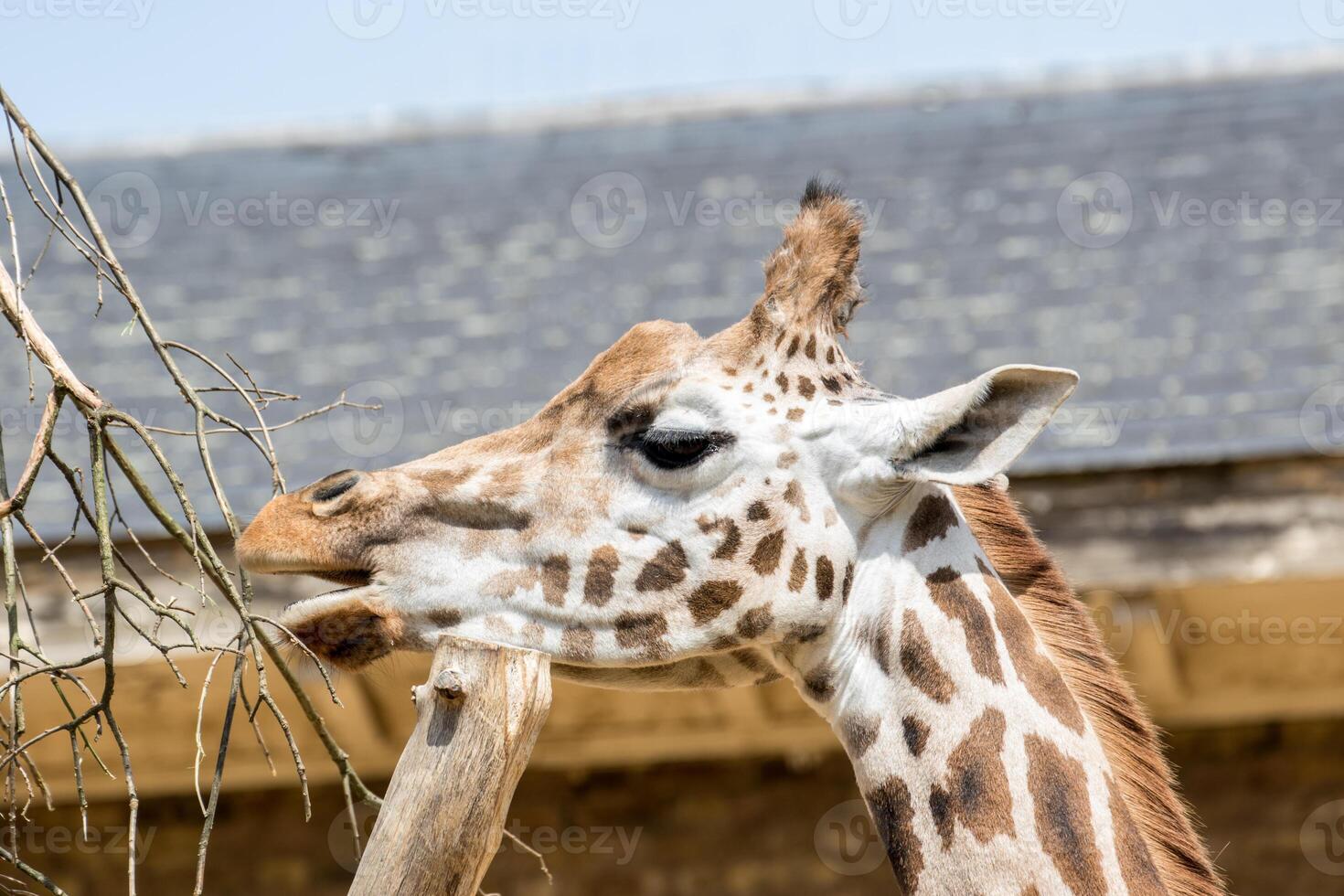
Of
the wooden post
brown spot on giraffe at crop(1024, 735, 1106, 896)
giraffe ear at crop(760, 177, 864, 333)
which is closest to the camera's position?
the wooden post

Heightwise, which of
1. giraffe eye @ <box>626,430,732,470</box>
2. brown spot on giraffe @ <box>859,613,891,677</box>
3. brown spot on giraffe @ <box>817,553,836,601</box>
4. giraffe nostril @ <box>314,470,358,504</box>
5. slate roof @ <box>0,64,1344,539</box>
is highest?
slate roof @ <box>0,64,1344,539</box>

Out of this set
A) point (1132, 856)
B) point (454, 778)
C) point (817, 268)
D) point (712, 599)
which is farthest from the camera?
point (817, 268)

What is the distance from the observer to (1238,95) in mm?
8211

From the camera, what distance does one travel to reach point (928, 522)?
2.63m

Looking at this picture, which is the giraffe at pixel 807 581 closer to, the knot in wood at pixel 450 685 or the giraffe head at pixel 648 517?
the giraffe head at pixel 648 517

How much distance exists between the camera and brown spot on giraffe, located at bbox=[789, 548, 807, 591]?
2.57 meters

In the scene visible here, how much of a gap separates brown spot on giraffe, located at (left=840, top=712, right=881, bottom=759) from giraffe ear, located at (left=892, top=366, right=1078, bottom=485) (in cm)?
41

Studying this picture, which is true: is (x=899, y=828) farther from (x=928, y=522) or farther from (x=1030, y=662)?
(x=928, y=522)

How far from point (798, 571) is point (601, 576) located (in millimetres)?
338

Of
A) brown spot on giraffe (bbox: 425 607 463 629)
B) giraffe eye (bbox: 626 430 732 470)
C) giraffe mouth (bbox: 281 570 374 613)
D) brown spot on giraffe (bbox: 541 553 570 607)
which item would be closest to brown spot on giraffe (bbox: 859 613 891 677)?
giraffe eye (bbox: 626 430 732 470)


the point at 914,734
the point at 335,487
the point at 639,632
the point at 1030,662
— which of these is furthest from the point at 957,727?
the point at 335,487

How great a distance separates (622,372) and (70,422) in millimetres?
3980

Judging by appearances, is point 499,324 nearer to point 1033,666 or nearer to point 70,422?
point 70,422

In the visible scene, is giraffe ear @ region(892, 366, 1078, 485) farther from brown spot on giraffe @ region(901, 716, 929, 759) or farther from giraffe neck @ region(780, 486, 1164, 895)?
brown spot on giraffe @ region(901, 716, 929, 759)
